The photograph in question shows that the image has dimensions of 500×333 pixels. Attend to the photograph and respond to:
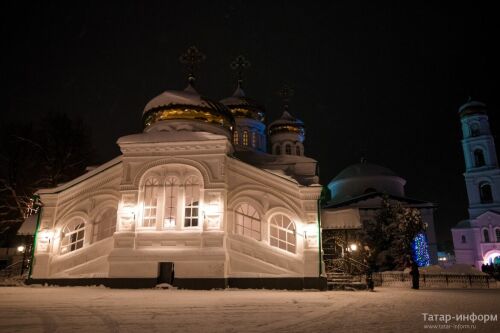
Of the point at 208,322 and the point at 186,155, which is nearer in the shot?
the point at 208,322

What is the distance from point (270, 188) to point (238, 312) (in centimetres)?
862

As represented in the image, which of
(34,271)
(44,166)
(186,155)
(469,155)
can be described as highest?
(469,155)

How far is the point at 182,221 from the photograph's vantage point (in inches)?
598

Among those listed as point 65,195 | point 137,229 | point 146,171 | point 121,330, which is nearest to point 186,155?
point 146,171

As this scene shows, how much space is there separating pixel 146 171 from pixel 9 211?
11390 mm

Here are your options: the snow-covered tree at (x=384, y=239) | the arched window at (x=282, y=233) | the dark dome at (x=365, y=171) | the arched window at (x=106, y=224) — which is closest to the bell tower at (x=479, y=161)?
the dark dome at (x=365, y=171)

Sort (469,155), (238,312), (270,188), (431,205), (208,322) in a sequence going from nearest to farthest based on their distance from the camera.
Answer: (208,322) → (238,312) → (270,188) → (431,205) → (469,155)

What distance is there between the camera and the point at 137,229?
15.1 metres

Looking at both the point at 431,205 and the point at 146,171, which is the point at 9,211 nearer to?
the point at 146,171

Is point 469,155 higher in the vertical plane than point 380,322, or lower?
higher

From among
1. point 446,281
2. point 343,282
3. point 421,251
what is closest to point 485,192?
point 421,251

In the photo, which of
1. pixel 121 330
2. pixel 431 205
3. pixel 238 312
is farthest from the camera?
pixel 431 205

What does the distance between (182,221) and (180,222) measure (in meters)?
0.09

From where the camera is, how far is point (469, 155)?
4241cm
